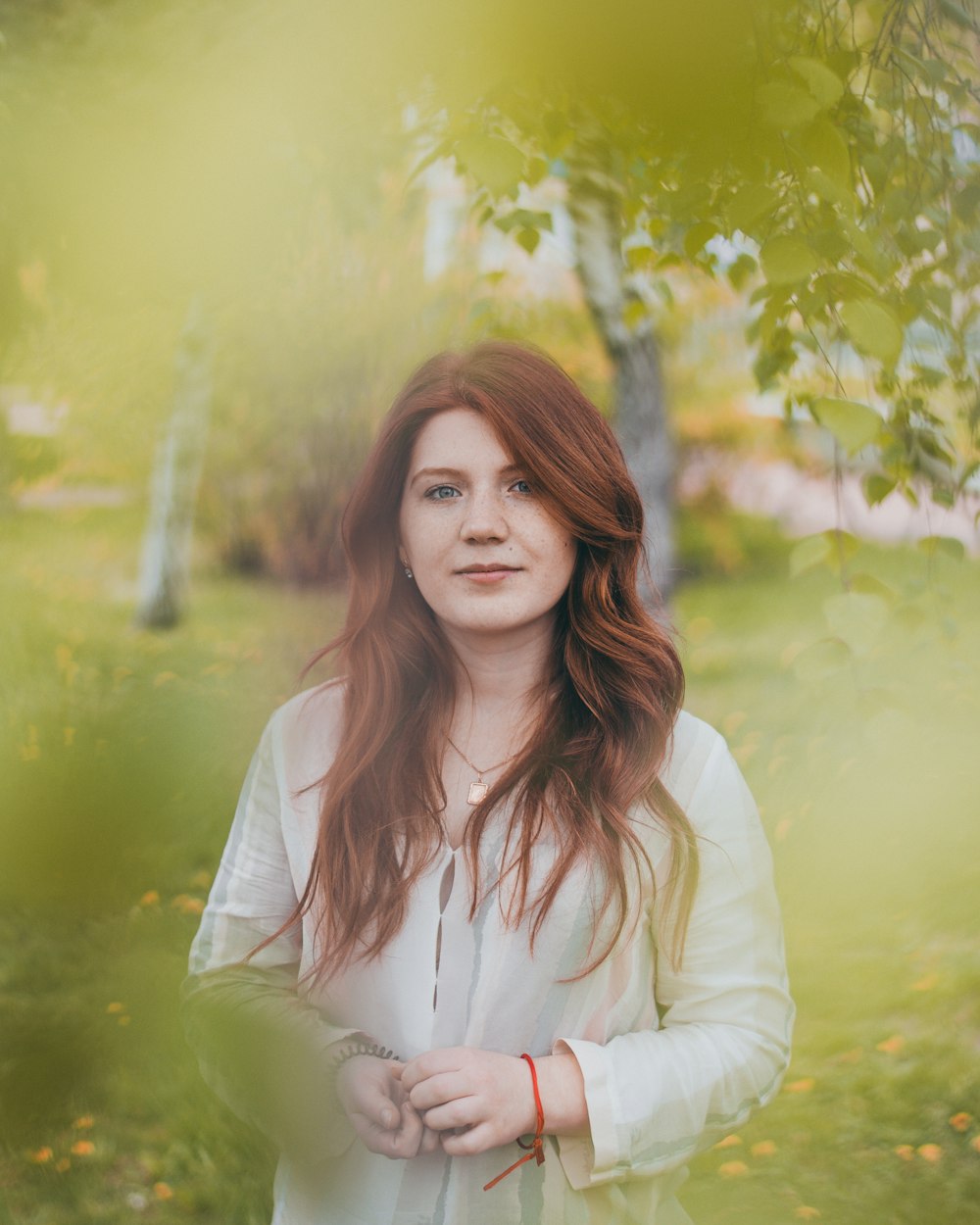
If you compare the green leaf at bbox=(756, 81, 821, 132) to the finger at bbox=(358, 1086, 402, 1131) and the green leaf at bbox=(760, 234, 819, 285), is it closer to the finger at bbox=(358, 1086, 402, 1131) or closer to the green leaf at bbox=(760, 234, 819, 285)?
the green leaf at bbox=(760, 234, 819, 285)

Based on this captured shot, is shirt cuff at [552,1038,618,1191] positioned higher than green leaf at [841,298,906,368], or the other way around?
green leaf at [841,298,906,368]

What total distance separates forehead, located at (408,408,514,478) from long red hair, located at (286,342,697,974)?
0.01 m

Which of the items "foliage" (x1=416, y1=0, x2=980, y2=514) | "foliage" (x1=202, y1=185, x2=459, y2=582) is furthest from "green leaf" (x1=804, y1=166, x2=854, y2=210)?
"foliage" (x1=202, y1=185, x2=459, y2=582)

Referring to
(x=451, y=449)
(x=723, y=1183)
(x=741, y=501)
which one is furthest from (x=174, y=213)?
(x=741, y=501)

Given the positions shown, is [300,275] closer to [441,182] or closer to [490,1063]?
[441,182]

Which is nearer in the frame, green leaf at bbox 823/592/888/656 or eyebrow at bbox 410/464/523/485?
eyebrow at bbox 410/464/523/485

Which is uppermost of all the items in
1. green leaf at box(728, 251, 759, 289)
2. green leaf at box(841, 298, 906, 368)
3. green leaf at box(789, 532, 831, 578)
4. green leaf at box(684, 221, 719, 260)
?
green leaf at box(728, 251, 759, 289)

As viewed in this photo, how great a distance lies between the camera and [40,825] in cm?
72

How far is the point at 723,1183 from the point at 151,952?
170 cm

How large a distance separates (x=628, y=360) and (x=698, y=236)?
2.00 meters

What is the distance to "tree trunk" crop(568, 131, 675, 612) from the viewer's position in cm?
314

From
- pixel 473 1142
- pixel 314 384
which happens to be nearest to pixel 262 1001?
pixel 473 1142

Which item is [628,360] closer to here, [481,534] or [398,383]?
[398,383]

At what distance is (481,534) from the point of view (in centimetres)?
119
